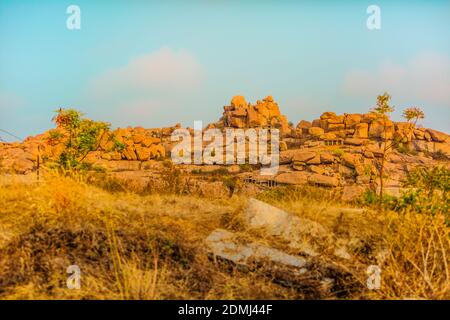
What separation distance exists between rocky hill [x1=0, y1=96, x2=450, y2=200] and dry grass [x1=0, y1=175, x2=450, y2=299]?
1210 inches

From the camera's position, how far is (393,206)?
6184 mm

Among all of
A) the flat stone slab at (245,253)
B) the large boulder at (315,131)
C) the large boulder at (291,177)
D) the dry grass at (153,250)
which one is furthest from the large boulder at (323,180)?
the flat stone slab at (245,253)

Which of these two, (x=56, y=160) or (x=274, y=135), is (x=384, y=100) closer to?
(x=56, y=160)

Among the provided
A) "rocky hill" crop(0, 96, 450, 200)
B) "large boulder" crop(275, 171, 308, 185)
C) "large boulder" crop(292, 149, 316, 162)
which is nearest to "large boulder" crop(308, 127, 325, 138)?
"rocky hill" crop(0, 96, 450, 200)

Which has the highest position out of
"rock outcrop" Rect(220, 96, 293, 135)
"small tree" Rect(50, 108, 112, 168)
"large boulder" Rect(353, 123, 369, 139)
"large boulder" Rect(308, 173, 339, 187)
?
"rock outcrop" Rect(220, 96, 293, 135)

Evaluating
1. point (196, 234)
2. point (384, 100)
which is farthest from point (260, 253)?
point (384, 100)

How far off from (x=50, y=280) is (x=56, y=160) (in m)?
4.92

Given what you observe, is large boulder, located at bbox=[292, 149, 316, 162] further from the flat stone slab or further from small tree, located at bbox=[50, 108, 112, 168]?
the flat stone slab

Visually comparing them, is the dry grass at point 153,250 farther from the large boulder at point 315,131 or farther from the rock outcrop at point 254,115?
the rock outcrop at point 254,115

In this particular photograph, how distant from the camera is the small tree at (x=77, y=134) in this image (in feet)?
30.2

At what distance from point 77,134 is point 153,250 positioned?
514 cm

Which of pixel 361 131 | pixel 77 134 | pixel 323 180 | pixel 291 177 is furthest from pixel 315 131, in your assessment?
pixel 77 134

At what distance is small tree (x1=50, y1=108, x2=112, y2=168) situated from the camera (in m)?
9.20

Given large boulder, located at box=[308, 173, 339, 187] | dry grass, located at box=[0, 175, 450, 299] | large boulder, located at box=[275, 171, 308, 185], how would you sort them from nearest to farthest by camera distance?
dry grass, located at box=[0, 175, 450, 299] → large boulder, located at box=[308, 173, 339, 187] → large boulder, located at box=[275, 171, 308, 185]
